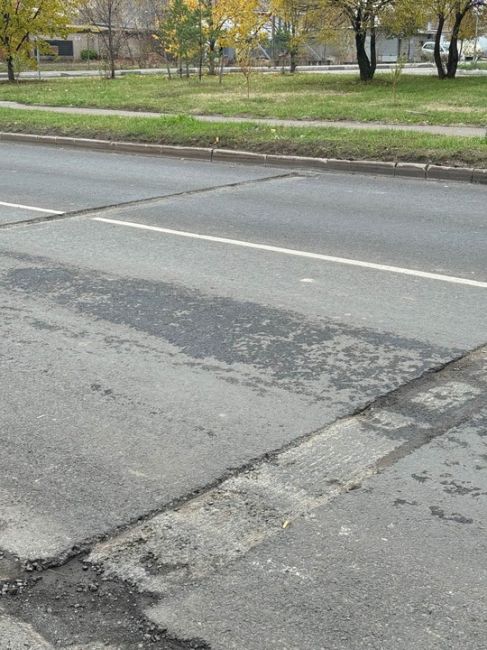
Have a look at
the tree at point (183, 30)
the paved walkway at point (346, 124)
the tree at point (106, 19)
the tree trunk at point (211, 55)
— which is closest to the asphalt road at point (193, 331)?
the paved walkway at point (346, 124)

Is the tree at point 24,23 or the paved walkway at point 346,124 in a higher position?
the tree at point 24,23

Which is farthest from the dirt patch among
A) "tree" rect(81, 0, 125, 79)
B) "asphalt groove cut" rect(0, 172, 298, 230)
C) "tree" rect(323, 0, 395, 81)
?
"tree" rect(81, 0, 125, 79)

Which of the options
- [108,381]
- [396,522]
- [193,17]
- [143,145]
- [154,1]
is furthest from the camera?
[154,1]

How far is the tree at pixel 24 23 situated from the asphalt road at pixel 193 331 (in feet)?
89.0

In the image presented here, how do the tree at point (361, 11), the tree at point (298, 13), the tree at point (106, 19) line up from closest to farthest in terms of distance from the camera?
1. the tree at point (361, 11)
2. the tree at point (298, 13)
3. the tree at point (106, 19)

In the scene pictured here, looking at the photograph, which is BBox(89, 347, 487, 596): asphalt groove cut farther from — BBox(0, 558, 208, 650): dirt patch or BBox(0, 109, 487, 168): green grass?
BBox(0, 109, 487, 168): green grass

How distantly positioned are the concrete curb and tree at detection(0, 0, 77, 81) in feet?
65.3

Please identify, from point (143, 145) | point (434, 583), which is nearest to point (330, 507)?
point (434, 583)

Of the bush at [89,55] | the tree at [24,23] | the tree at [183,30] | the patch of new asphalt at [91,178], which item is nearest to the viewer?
the patch of new asphalt at [91,178]

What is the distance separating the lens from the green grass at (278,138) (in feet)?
42.9

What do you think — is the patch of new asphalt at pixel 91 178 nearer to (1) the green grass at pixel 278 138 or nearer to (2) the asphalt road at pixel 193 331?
(2) the asphalt road at pixel 193 331

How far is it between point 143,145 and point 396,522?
514 inches

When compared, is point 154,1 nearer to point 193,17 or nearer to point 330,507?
point 193,17

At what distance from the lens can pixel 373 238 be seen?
842 cm
